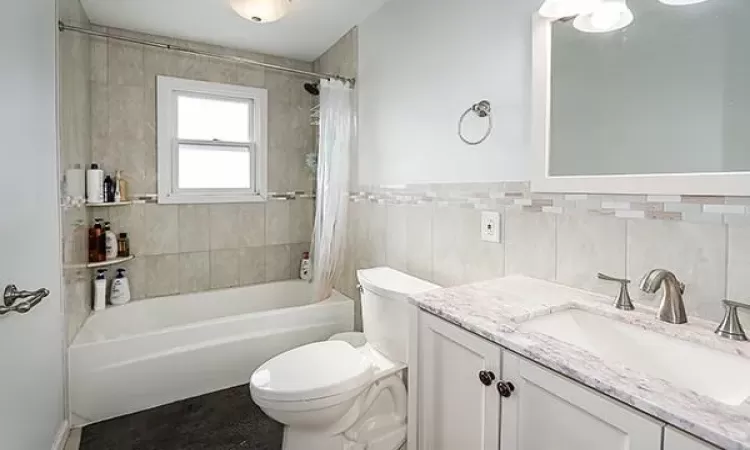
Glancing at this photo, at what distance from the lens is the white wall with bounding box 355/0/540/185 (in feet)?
5.04

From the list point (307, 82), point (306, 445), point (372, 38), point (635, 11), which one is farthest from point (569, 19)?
point (307, 82)

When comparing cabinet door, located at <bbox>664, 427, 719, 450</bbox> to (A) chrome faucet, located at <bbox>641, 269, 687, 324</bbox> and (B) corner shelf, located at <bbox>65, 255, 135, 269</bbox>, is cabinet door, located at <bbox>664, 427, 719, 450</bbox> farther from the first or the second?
(B) corner shelf, located at <bbox>65, 255, 135, 269</bbox>

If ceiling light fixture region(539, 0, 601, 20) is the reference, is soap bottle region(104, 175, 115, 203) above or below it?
below

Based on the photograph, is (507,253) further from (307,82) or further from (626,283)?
(307,82)

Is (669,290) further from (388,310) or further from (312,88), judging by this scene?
(312,88)

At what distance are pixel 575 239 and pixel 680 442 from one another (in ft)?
Answer: 2.57

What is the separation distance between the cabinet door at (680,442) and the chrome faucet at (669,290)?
46 cm

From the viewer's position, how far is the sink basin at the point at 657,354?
86 centimetres

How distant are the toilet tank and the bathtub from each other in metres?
0.82

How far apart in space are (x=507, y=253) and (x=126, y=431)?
206cm

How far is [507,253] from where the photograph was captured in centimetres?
158

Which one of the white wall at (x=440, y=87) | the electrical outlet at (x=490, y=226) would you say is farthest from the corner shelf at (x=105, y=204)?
the electrical outlet at (x=490, y=226)

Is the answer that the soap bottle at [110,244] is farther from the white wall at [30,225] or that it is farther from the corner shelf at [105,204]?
the white wall at [30,225]

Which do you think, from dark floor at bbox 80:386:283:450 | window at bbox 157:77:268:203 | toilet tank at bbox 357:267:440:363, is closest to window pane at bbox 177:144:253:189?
window at bbox 157:77:268:203
